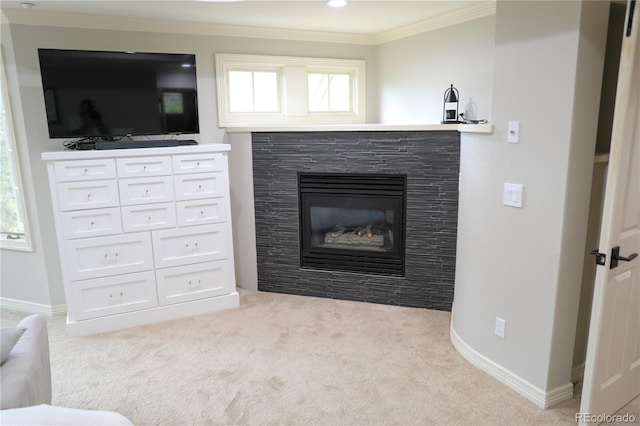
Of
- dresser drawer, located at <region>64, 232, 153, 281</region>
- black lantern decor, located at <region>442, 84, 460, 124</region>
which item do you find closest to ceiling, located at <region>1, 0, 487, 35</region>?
black lantern decor, located at <region>442, 84, 460, 124</region>

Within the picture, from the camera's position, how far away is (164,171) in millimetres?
3375

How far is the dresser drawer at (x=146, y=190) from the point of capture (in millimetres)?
3277

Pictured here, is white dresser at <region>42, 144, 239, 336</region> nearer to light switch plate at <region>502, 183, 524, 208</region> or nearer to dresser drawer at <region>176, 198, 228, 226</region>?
dresser drawer at <region>176, 198, 228, 226</region>

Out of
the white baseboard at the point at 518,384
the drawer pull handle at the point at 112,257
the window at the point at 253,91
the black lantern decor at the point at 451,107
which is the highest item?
the window at the point at 253,91

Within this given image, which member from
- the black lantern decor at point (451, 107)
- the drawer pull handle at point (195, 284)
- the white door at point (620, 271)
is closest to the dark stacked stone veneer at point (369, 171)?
the black lantern decor at point (451, 107)

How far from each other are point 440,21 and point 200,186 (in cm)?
234

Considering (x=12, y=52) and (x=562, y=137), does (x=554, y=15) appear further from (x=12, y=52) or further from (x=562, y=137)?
(x=12, y=52)

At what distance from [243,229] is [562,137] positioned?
2.73 m

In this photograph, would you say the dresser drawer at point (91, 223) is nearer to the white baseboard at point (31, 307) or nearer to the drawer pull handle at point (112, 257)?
the drawer pull handle at point (112, 257)

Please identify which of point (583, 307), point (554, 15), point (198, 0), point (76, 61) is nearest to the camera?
point (554, 15)

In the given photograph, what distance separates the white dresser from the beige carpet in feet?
0.55

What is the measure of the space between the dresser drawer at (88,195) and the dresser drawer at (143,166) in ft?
0.36

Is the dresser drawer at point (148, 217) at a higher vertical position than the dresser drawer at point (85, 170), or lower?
lower

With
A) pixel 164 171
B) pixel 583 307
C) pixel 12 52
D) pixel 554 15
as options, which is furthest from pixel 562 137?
pixel 12 52
